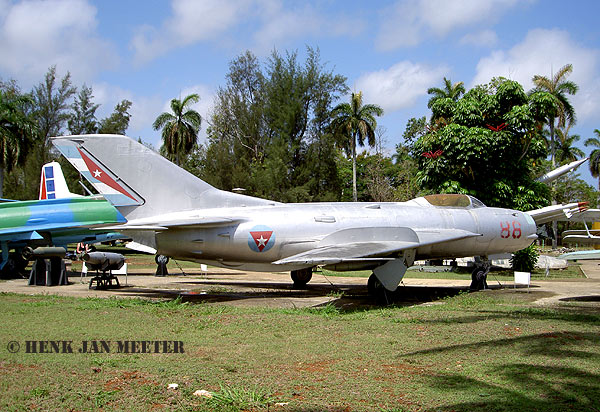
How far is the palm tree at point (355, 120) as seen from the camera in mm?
45719

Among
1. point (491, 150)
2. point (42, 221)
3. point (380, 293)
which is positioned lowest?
point (380, 293)

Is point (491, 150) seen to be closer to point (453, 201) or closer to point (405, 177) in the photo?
point (453, 201)

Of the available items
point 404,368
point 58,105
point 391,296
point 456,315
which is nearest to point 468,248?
point 391,296

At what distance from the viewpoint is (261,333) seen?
8.66 m

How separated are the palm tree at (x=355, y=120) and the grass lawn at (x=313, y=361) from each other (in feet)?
118

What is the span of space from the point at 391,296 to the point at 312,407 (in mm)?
8246

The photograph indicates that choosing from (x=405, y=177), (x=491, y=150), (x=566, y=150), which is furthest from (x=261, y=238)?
(x=566, y=150)

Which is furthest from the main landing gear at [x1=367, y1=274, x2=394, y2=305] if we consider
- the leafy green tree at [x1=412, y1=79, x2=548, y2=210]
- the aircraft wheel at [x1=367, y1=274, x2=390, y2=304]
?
the leafy green tree at [x1=412, y1=79, x2=548, y2=210]

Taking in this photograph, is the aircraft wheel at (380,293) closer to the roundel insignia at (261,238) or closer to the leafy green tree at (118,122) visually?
the roundel insignia at (261,238)

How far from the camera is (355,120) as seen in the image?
4562 cm

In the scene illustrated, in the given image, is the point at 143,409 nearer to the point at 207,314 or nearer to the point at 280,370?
the point at 280,370

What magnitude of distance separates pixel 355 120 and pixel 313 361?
40.4 meters

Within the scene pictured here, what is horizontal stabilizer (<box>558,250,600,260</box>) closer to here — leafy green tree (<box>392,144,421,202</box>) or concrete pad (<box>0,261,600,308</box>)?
concrete pad (<box>0,261,600,308</box>)

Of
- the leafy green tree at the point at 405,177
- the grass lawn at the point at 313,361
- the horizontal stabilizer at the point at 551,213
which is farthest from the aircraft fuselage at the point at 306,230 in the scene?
the leafy green tree at the point at 405,177
